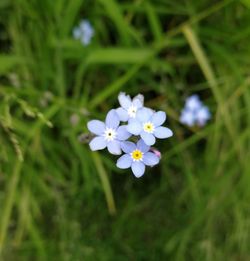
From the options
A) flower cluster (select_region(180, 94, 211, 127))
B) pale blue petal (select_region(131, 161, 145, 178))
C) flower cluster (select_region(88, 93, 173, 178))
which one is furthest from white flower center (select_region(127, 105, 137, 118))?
flower cluster (select_region(180, 94, 211, 127))

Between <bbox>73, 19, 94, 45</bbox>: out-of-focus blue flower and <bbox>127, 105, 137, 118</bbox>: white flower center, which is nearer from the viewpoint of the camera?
<bbox>127, 105, 137, 118</bbox>: white flower center

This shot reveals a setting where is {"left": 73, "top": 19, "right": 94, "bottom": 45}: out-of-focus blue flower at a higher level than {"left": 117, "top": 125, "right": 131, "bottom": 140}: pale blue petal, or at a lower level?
higher

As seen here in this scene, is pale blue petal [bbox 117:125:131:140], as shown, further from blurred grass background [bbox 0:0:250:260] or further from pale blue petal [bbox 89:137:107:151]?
blurred grass background [bbox 0:0:250:260]

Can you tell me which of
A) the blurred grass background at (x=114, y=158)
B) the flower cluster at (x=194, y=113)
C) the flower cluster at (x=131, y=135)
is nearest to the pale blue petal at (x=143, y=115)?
the flower cluster at (x=131, y=135)

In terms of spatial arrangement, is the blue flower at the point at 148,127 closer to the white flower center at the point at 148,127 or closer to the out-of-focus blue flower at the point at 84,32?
the white flower center at the point at 148,127

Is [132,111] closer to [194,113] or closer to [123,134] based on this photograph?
[123,134]

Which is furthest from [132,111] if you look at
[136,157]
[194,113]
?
[194,113]
